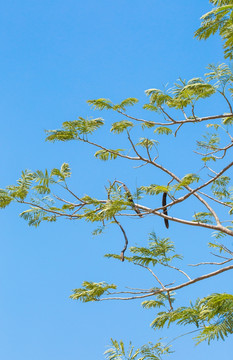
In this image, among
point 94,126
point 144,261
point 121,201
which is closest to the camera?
point 121,201

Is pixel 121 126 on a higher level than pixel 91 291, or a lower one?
higher

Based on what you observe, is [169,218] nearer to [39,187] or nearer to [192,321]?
[192,321]

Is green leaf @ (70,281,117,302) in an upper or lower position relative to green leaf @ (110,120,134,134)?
lower

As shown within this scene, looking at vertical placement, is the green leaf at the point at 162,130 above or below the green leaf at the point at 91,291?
above

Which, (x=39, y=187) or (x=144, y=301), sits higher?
(x=39, y=187)

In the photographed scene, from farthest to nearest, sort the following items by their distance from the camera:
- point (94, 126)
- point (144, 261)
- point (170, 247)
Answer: point (170, 247) → point (144, 261) → point (94, 126)

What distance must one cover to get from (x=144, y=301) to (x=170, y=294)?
0.33 metres

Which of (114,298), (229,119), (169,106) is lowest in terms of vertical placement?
(114,298)

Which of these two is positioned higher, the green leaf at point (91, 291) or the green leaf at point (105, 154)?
the green leaf at point (105, 154)

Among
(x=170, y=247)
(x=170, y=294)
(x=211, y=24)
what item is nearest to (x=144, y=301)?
(x=170, y=294)

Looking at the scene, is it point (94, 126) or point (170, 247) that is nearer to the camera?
point (94, 126)

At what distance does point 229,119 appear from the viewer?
5.59 m

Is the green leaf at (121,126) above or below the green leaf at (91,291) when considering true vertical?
above

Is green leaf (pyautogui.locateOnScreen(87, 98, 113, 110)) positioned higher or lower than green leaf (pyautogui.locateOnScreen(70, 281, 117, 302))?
higher
